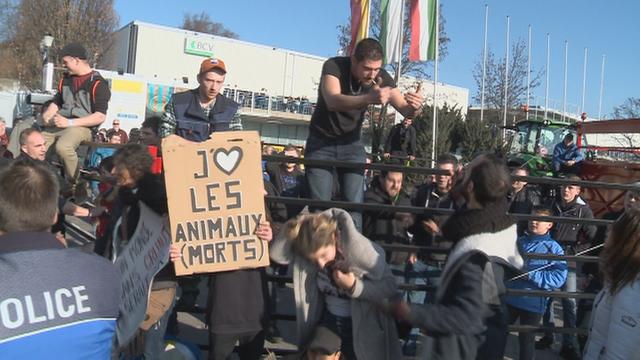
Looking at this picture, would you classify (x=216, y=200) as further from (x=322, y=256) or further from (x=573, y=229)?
(x=573, y=229)

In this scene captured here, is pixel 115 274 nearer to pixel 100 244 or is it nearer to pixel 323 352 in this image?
pixel 323 352

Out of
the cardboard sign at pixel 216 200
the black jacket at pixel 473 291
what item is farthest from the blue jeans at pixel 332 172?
the black jacket at pixel 473 291

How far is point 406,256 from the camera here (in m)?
4.96

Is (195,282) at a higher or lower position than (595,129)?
lower

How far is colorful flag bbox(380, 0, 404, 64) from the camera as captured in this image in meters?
15.7

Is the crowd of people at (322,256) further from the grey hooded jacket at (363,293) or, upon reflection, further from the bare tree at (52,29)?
the bare tree at (52,29)

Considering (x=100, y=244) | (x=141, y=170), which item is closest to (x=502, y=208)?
(x=141, y=170)

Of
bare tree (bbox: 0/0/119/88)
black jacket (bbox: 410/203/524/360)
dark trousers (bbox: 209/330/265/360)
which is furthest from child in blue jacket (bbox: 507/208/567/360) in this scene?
bare tree (bbox: 0/0/119/88)

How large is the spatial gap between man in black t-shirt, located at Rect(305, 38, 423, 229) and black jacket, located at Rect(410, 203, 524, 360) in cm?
101

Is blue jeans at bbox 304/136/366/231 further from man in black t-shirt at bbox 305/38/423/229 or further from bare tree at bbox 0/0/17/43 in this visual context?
bare tree at bbox 0/0/17/43

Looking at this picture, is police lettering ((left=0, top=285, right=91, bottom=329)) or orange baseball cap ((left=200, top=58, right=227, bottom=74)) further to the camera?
orange baseball cap ((left=200, top=58, right=227, bottom=74))

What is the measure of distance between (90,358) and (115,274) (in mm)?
330

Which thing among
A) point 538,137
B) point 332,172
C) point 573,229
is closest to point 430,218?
point 332,172

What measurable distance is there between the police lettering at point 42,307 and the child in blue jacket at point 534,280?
3.39 m
